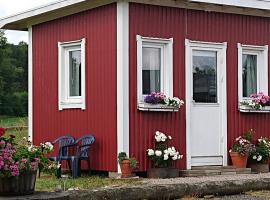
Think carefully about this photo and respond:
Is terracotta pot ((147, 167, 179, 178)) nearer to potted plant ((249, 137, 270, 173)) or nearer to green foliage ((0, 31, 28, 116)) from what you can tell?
potted plant ((249, 137, 270, 173))

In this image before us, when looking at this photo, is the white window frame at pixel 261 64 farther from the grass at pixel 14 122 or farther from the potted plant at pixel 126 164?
the grass at pixel 14 122

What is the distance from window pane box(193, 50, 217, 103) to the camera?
48.4ft

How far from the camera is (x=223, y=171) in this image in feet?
47.5

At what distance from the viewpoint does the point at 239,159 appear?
1473 centimetres

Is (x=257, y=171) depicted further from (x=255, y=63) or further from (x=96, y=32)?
(x=96, y=32)

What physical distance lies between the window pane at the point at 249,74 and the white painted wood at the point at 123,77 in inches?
120

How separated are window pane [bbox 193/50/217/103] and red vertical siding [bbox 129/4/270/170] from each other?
0.29 metres

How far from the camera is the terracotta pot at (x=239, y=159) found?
14703 millimetres

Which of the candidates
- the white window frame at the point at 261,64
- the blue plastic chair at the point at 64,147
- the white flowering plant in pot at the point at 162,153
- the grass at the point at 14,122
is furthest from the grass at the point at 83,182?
the grass at the point at 14,122

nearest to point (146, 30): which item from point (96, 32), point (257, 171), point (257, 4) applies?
point (96, 32)

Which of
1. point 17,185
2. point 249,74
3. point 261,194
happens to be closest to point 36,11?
point 249,74

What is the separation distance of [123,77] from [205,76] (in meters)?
2.09

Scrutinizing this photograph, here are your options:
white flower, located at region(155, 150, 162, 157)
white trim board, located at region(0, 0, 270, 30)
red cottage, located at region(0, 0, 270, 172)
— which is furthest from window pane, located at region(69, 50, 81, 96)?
white flower, located at region(155, 150, 162, 157)

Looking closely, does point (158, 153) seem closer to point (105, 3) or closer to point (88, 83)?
point (88, 83)
